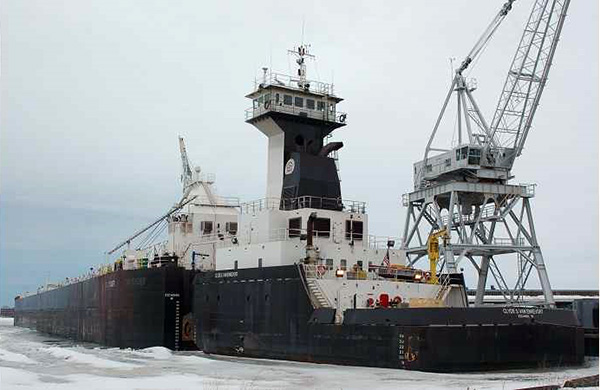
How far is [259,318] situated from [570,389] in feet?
44.1

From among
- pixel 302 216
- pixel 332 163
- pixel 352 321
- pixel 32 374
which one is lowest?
pixel 32 374

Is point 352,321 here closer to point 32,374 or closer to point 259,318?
point 259,318

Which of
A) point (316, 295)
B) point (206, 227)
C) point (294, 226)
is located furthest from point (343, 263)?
point (206, 227)

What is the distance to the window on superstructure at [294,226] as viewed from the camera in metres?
29.0

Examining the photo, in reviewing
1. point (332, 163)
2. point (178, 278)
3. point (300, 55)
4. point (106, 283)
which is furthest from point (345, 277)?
point (106, 283)

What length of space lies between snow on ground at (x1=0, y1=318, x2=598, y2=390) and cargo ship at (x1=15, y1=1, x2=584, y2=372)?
2.84 feet

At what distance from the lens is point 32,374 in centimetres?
2191

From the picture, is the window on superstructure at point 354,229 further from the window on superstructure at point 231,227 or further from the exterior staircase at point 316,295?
the window on superstructure at point 231,227

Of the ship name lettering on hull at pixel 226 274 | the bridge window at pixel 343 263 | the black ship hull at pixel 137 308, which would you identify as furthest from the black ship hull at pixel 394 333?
the black ship hull at pixel 137 308

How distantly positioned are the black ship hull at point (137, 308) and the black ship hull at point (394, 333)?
17.8 ft

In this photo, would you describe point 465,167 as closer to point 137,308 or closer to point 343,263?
point 343,263

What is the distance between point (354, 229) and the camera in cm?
2978

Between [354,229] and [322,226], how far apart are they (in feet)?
5.02

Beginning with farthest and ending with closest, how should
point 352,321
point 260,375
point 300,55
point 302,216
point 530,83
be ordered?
point 530,83
point 300,55
point 302,216
point 352,321
point 260,375
